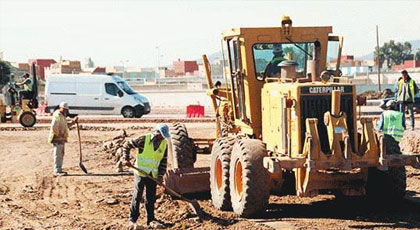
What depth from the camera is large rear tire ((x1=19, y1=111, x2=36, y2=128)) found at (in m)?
29.2

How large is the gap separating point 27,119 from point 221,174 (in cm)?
1888

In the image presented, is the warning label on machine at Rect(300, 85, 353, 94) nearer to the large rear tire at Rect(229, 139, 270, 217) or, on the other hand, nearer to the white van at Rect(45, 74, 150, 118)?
the large rear tire at Rect(229, 139, 270, 217)

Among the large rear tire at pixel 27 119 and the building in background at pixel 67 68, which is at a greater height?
the building in background at pixel 67 68

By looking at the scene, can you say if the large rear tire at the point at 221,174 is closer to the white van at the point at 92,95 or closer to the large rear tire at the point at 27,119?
the large rear tire at the point at 27,119

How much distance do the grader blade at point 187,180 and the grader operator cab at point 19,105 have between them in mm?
17025

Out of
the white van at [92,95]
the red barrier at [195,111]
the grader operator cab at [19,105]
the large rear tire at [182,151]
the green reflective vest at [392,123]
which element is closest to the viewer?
the large rear tire at [182,151]

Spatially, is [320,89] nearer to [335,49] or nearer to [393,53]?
[335,49]

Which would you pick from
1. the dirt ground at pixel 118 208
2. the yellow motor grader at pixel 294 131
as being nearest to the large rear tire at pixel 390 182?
the yellow motor grader at pixel 294 131

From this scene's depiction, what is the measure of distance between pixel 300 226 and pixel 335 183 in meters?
0.95

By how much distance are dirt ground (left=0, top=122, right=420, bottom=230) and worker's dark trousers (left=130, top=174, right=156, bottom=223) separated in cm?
31

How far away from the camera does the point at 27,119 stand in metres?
29.3

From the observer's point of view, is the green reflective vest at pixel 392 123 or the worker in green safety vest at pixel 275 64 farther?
the green reflective vest at pixel 392 123

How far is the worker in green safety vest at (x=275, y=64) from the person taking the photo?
12.3 m

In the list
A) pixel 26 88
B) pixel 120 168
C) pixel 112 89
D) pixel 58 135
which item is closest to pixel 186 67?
pixel 112 89
